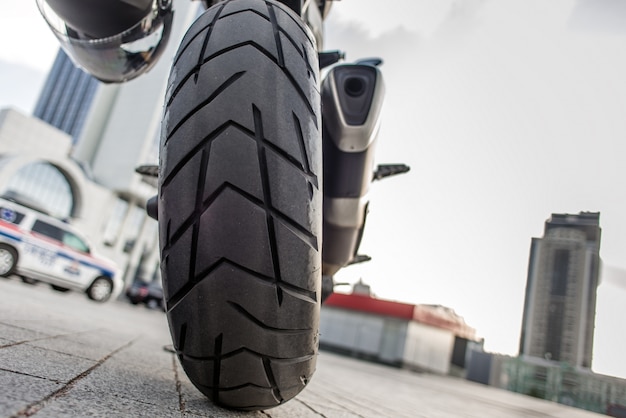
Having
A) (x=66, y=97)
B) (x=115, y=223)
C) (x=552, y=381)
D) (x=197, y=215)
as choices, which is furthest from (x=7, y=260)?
(x=66, y=97)

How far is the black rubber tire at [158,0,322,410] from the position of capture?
73cm

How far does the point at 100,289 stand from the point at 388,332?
16283 millimetres

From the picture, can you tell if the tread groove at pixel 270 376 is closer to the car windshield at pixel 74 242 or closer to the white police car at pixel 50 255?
the white police car at pixel 50 255

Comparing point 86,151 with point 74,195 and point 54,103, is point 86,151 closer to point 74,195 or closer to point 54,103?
point 74,195

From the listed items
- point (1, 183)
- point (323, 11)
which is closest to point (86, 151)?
point (1, 183)

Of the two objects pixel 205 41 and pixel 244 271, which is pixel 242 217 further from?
pixel 205 41

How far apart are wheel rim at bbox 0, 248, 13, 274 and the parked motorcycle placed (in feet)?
24.7

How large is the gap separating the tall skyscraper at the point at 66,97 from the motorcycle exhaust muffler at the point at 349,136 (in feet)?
206

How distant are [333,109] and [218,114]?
50cm

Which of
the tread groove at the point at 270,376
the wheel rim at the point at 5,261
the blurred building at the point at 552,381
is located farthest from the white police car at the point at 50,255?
the blurred building at the point at 552,381

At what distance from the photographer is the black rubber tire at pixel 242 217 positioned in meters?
0.73

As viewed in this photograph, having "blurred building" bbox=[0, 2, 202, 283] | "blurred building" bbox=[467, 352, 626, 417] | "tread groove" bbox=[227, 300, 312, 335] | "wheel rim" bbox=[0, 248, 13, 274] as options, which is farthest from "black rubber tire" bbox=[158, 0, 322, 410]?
"blurred building" bbox=[0, 2, 202, 283]

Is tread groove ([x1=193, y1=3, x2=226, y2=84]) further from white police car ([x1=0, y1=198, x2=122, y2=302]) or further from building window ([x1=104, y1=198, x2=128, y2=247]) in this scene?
building window ([x1=104, y1=198, x2=128, y2=247])

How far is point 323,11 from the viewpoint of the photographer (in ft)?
5.37
